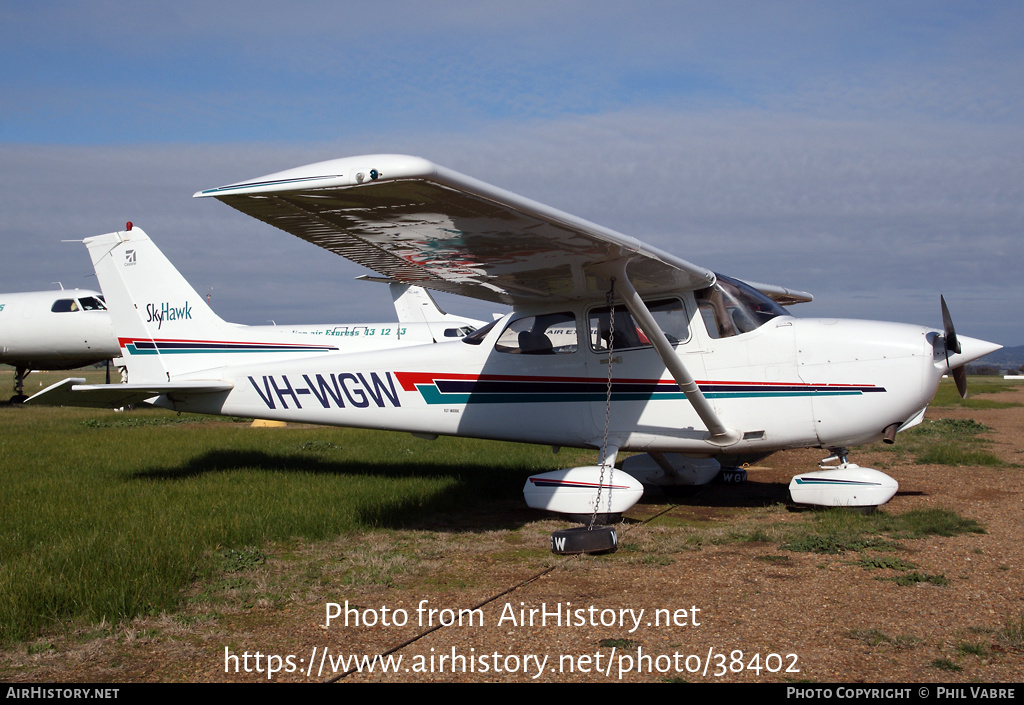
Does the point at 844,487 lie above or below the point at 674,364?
below

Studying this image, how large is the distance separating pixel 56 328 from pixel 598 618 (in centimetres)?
2226

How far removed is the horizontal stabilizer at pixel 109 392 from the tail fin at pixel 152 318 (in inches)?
24.1

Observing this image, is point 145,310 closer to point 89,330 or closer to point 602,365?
point 602,365

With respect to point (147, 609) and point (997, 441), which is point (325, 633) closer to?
point (147, 609)

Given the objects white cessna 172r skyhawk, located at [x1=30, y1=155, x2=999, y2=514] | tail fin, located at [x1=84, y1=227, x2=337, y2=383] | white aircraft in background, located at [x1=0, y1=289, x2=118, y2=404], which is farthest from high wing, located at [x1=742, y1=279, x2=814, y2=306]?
white aircraft in background, located at [x1=0, y1=289, x2=118, y2=404]

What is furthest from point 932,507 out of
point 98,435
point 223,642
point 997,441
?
point 98,435

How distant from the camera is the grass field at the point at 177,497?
4578mm

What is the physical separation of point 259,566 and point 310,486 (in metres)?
2.96

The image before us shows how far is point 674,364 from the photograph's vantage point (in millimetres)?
6539

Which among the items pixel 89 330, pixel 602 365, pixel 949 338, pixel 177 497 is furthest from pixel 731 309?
pixel 89 330

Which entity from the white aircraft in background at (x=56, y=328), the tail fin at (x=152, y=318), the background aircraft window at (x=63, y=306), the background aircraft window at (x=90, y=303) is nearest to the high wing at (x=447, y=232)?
the tail fin at (x=152, y=318)

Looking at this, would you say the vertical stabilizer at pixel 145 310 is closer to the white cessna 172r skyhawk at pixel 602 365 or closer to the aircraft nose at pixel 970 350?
the white cessna 172r skyhawk at pixel 602 365

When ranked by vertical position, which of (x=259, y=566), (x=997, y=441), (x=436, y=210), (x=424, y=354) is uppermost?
(x=436, y=210)

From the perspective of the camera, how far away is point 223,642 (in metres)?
4.02
